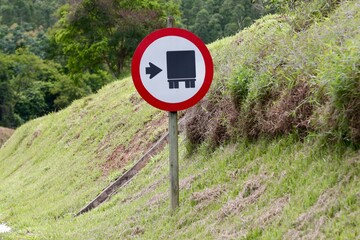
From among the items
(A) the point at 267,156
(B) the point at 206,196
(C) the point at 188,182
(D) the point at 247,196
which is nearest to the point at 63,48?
(C) the point at 188,182

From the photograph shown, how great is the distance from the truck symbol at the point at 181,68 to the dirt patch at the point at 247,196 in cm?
133

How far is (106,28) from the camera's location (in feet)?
126

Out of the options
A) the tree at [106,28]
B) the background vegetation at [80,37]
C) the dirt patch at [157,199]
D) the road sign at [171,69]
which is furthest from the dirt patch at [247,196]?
the tree at [106,28]

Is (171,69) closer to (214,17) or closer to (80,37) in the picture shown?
(80,37)

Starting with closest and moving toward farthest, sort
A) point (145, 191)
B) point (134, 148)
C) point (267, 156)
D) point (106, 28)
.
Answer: point (267, 156), point (145, 191), point (134, 148), point (106, 28)

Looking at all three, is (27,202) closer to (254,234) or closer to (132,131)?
(132,131)

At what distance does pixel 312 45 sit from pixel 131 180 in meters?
5.70

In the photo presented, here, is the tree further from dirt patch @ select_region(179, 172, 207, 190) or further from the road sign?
the road sign

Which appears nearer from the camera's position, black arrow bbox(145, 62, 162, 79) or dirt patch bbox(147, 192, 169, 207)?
black arrow bbox(145, 62, 162, 79)

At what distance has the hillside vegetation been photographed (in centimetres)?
509

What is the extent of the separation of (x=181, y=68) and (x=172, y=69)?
0.10m

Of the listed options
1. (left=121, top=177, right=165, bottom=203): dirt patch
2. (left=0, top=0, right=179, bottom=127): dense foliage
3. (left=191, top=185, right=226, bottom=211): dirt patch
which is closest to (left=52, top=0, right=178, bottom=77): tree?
(left=0, top=0, right=179, bottom=127): dense foliage

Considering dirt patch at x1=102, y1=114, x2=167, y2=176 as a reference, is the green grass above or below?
above

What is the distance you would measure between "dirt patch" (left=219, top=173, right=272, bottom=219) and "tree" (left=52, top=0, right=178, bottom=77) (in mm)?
31691
